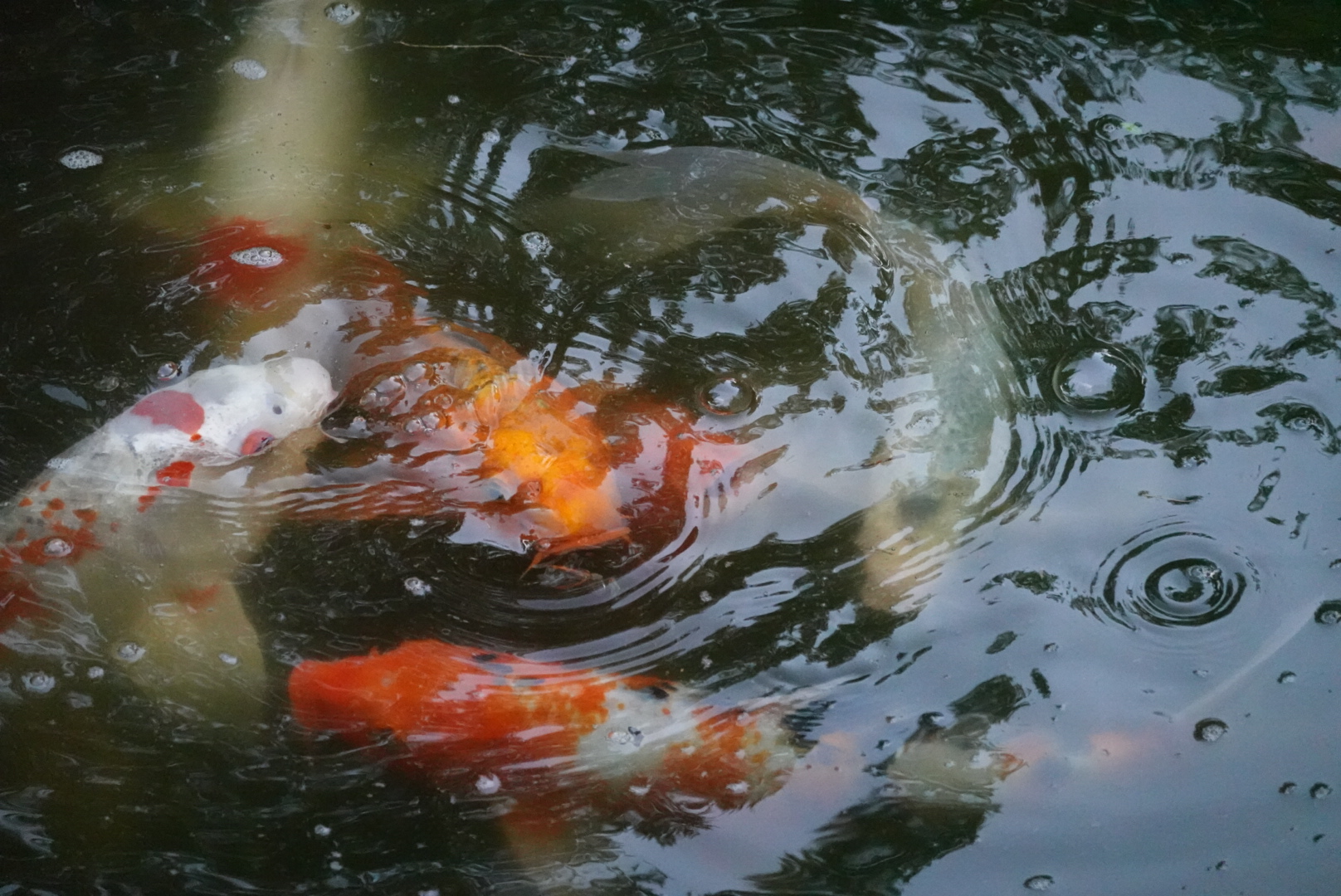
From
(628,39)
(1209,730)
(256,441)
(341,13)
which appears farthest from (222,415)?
(1209,730)

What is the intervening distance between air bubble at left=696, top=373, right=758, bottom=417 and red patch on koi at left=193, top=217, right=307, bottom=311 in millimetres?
1235

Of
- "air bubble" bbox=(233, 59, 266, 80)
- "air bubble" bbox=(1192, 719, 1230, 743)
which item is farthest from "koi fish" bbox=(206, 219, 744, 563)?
"air bubble" bbox=(1192, 719, 1230, 743)

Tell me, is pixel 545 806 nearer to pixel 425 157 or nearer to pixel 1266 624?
pixel 1266 624

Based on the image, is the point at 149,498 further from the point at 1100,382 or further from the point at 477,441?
the point at 1100,382

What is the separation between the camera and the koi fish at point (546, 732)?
7.13 ft

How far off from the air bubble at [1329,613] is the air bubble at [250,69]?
11.2 feet

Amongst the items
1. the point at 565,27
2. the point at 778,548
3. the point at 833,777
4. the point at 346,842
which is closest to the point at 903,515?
the point at 778,548

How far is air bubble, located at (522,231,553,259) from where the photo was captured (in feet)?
9.62

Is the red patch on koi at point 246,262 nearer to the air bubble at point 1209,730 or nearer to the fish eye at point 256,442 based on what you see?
the fish eye at point 256,442

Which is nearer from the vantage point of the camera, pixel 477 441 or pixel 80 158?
pixel 477 441

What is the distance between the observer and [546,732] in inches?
88.1

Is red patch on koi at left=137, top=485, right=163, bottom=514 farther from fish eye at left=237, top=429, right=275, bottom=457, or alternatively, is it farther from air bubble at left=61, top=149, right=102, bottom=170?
air bubble at left=61, top=149, right=102, bottom=170

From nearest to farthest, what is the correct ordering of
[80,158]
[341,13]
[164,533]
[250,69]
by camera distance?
[164,533]
[80,158]
[250,69]
[341,13]

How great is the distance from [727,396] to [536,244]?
77cm
